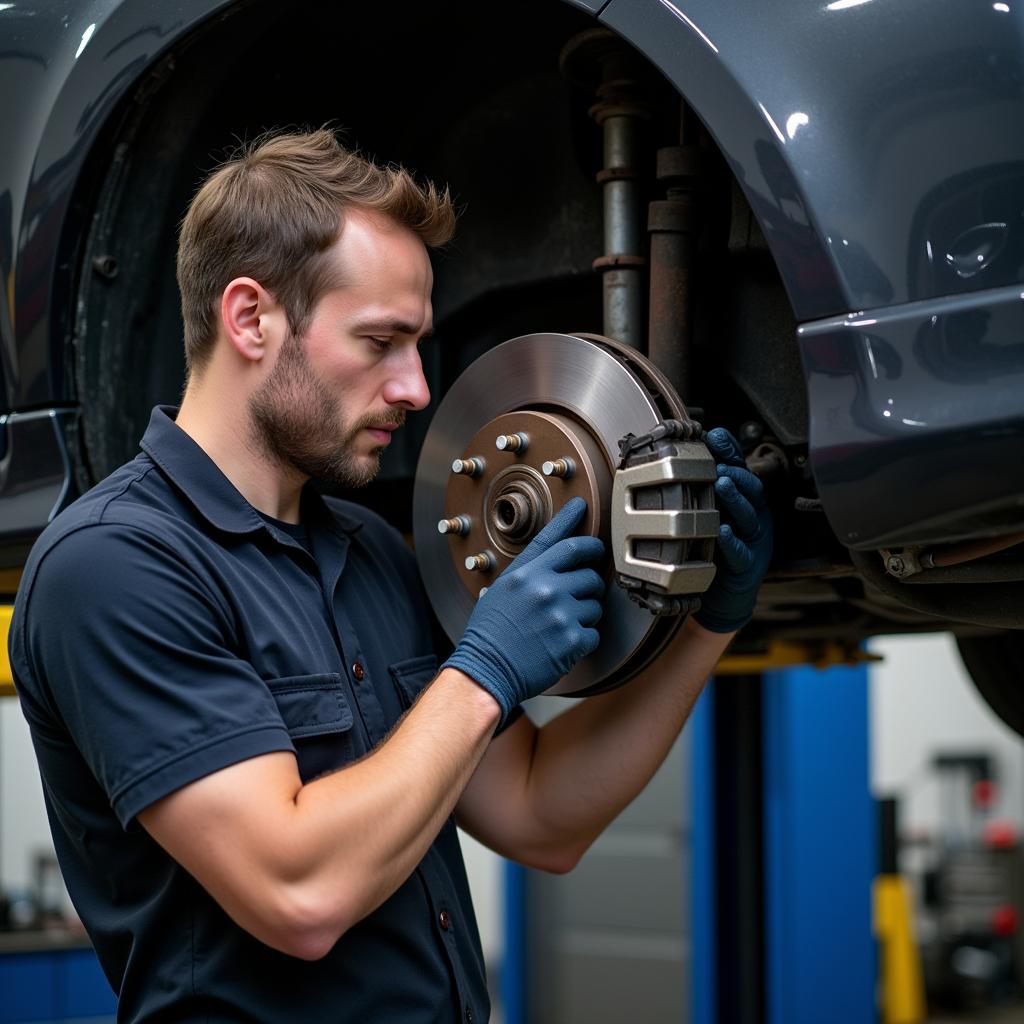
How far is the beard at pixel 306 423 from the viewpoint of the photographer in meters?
1.05

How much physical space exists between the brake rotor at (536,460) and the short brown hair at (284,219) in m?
0.15

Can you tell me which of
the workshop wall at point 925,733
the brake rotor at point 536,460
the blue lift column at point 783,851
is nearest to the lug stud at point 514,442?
the brake rotor at point 536,460

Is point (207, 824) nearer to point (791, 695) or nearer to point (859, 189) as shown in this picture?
point (859, 189)

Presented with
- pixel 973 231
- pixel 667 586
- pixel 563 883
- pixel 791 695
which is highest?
pixel 973 231

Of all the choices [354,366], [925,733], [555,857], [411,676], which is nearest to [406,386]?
[354,366]

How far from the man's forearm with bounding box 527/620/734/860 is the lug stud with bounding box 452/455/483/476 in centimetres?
24

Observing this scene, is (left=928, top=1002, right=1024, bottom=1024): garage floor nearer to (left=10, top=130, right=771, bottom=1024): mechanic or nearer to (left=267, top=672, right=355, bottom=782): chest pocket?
(left=10, top=130, right=771, bottom=1024): mechanic

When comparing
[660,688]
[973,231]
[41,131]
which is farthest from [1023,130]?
[41,131]

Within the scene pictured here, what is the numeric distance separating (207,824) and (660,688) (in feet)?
1.54

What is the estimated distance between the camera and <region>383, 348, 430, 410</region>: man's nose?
107cm

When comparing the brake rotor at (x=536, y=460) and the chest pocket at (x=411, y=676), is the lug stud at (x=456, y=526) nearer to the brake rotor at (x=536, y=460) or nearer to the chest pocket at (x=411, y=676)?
the brake rotor at (x=536, y=460)

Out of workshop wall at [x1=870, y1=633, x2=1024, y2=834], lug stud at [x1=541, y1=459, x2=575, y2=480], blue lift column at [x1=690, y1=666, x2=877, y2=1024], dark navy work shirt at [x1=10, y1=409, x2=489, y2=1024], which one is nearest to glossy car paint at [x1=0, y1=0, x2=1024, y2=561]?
lug stud at [x1=541, y1=459, x2=575, y2=480]

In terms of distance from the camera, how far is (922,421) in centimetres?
78

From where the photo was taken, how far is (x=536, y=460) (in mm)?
1027
